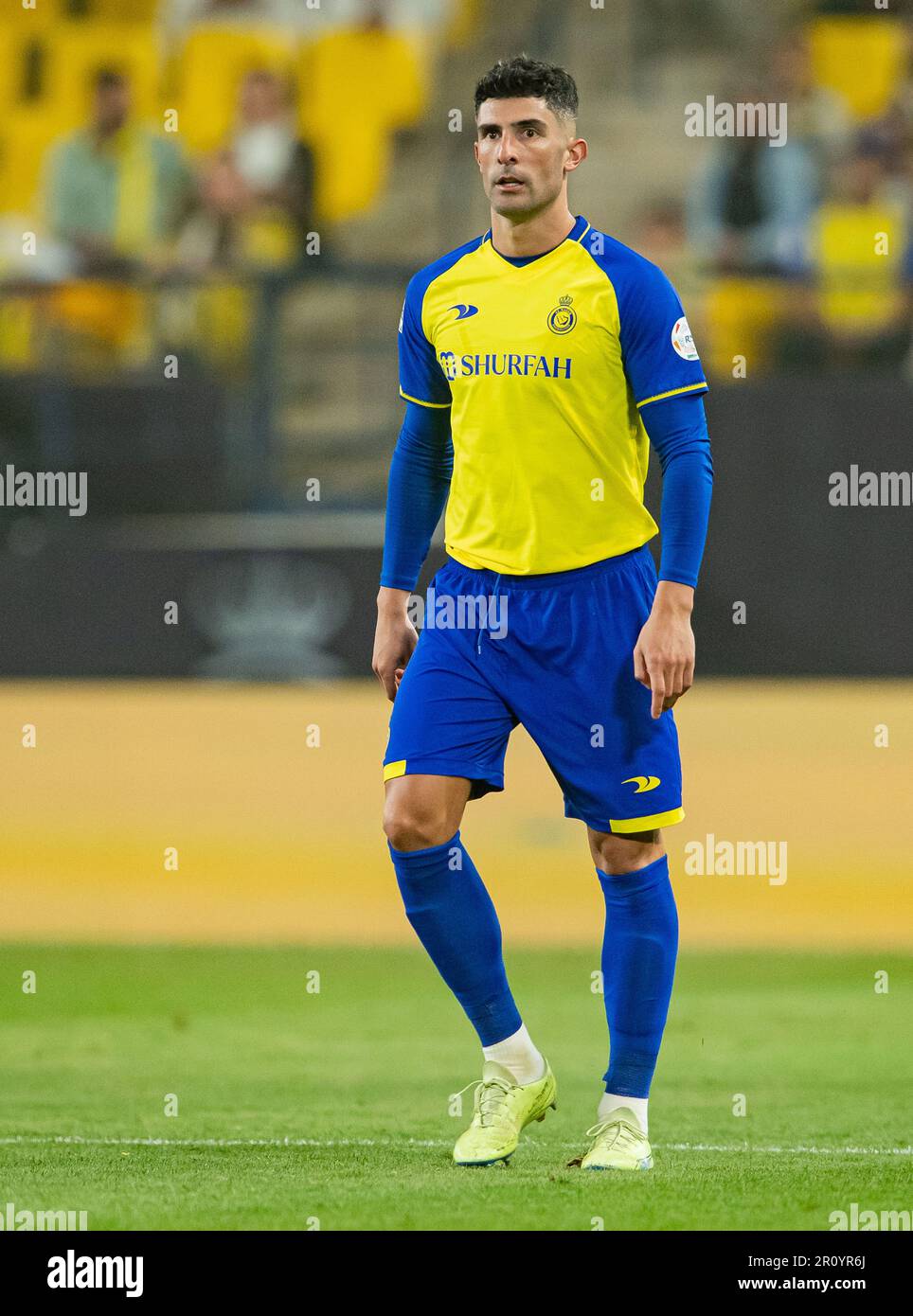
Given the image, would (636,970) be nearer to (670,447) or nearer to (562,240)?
(670,447)

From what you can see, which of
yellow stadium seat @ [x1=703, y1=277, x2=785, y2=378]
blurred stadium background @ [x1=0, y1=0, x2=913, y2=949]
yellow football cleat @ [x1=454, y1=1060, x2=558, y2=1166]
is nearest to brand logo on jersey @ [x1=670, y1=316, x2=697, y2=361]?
yellow football cleat @ [x1=454, y1=1060, x2=558, y2=1166]

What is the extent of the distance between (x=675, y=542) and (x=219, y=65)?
507 inches

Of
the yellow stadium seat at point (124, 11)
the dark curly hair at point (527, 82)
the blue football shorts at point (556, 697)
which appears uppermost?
the yellow stadium seat at point (124, 11)

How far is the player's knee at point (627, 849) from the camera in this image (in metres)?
4.39

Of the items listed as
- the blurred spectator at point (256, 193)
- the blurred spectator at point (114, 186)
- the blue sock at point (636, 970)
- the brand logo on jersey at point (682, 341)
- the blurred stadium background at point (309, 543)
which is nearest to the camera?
the brand logo on jersey at point (682, 341)

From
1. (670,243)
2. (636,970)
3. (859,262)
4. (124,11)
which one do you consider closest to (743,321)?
(859,262)

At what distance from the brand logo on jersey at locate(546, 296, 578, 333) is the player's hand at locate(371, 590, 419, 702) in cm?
75

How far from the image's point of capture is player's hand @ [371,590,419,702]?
4688 mm

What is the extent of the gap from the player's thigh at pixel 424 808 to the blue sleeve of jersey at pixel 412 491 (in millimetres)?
573

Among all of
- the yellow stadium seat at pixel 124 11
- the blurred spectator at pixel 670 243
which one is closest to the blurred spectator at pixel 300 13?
the yellow stadium seat at pixel 124 11

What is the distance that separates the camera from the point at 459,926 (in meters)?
4.44

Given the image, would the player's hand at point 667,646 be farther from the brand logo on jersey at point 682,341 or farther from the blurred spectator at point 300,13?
the blurred spectator at point 300,13

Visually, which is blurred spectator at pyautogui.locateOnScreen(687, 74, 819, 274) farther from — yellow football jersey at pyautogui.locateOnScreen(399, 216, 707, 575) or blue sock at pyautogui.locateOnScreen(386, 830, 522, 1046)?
blue sock at pyautogui.locateOnScreen(386, 830, 522, 1046)
